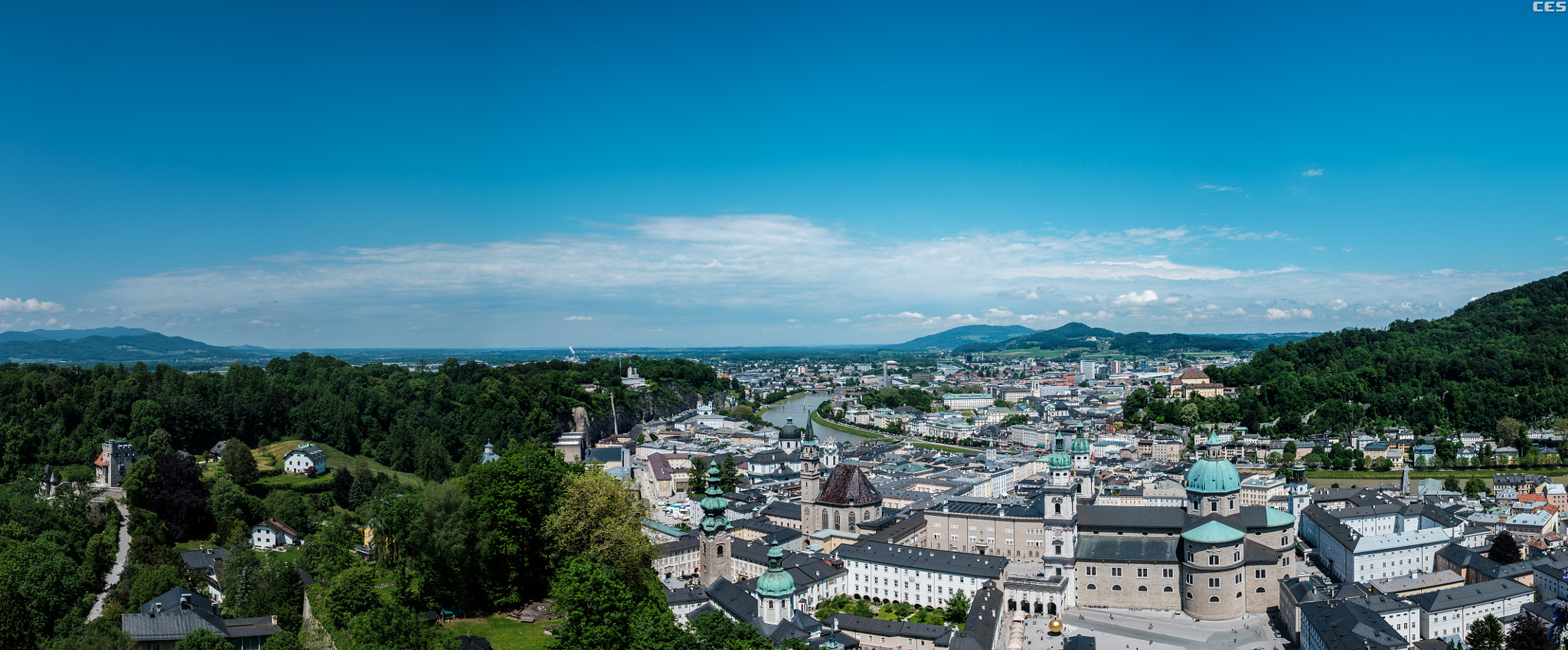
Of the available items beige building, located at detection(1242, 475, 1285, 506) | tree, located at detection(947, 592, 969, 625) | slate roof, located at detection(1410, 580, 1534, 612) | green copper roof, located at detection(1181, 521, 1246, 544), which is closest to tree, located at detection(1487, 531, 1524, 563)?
slate roof, located at detection(1410, 580, 1534, 612)

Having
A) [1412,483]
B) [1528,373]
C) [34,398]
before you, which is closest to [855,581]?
[34,398]

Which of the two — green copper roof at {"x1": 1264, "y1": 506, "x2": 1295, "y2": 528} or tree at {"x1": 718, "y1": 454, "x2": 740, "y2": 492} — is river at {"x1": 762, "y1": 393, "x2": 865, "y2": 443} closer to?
tree at {"x1": 718, "y1": 454, "x2": 740, "y2": 492}

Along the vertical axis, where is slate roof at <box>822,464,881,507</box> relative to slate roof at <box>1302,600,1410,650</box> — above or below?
above

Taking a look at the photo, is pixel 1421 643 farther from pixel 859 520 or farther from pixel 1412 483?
pixel 1412 483

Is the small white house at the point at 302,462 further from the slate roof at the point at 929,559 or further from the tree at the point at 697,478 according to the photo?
the slate roof at the point at 929,559

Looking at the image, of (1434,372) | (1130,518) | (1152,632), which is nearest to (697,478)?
(1130,518)

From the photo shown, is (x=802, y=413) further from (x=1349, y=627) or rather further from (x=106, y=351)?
(x=106, y=351)

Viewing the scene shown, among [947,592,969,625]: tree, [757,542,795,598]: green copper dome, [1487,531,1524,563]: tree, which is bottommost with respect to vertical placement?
[947,592,969,625]: tree

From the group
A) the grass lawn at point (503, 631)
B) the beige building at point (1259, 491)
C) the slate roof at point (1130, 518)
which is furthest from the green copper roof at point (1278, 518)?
the grass lawn at point (503, 631)
